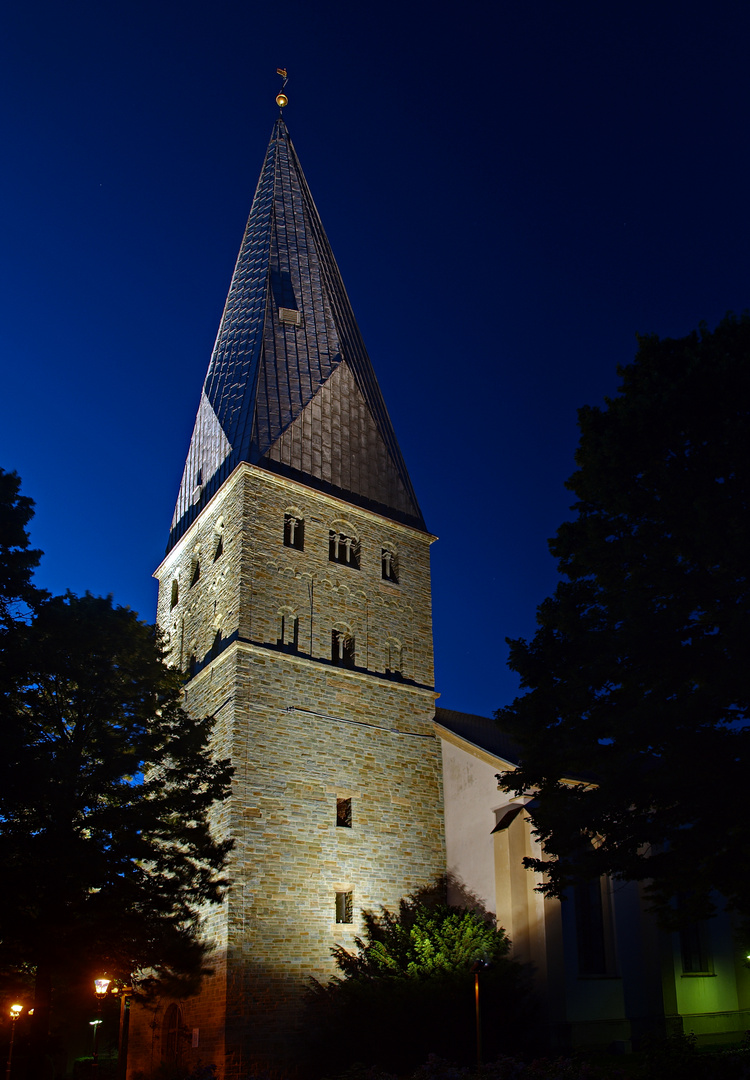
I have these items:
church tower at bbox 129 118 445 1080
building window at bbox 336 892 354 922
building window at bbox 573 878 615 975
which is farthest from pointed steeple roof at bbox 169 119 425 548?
building window at bbox 573 878 615 975

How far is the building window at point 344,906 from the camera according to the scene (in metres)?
23.9

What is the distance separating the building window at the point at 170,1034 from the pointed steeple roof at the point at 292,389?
1487 centimetres

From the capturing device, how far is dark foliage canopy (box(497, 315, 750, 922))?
1453cm

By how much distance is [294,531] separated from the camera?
2839cm

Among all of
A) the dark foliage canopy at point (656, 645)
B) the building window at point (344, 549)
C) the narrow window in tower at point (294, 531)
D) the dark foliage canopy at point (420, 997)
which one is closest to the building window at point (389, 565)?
the building window at point (344, 549)

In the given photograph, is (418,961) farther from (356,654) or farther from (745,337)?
(745,337)

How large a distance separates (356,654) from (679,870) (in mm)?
14272

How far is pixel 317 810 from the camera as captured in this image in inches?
963

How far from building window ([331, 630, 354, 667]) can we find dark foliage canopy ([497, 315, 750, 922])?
10340 mm

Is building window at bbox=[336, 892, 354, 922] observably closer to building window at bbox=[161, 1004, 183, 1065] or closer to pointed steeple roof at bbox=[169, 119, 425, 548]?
building window at bbox=[161, 1004, 183, 1065]

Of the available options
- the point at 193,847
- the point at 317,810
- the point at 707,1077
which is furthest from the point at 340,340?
the point at 707,1077

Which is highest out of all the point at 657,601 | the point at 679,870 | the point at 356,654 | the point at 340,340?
the point at 340,340

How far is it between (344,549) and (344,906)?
10748 millimetres

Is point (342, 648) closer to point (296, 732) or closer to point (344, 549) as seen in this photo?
point (344, 549)
